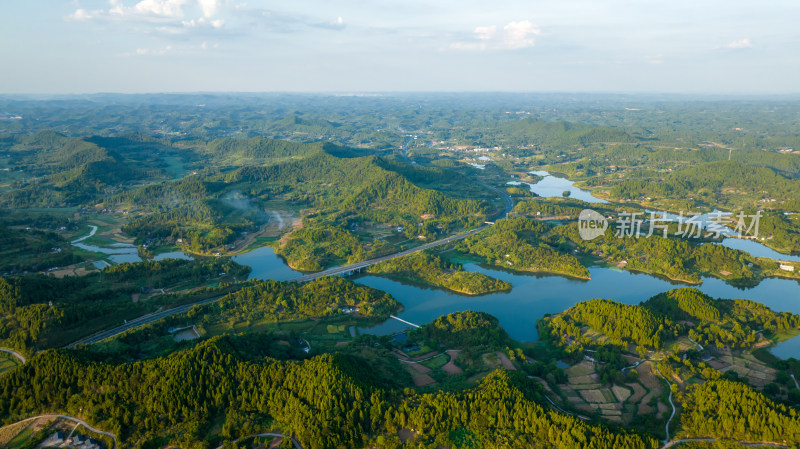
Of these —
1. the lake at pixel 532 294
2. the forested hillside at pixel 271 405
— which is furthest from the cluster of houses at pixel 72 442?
the lake at pixel 532 294

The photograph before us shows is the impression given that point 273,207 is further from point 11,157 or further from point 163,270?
point 11,157

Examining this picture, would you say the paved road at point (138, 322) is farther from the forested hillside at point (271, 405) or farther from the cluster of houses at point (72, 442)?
the cluster of houses at point (72, 442)

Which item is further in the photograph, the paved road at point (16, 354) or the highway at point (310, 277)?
the highway at point (310, 277)

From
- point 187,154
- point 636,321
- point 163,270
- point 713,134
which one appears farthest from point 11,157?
point 713,134

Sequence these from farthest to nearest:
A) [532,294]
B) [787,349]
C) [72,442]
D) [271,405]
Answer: [532,294] < [787,349] < [271,405] < [72,442]

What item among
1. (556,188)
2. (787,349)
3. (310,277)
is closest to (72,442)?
(310,277)

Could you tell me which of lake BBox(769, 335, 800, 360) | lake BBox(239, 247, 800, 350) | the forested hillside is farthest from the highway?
lake BBox(769, 335, 800, 360)

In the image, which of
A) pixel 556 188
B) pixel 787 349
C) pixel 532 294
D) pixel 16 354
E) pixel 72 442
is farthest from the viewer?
pixel 556 188

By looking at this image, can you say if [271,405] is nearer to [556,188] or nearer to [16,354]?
[16,354]
